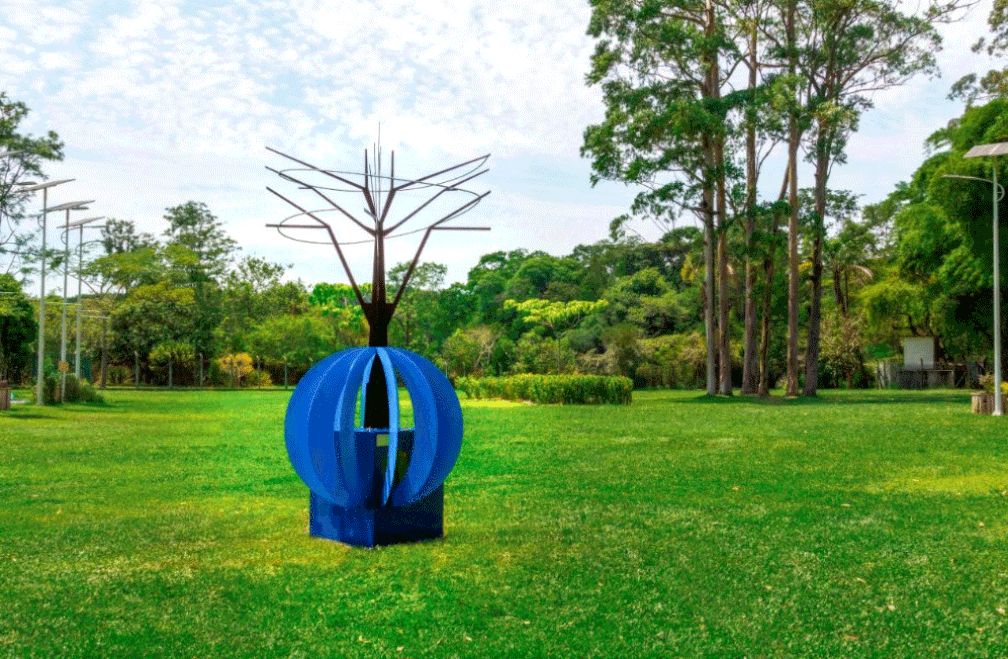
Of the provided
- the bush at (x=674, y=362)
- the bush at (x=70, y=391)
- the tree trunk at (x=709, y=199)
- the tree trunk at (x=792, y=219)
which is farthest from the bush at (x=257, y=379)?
the tree trunk at (x=792, y=219)

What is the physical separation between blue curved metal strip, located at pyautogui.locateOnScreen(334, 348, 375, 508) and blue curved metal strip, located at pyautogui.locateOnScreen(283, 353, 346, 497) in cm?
14

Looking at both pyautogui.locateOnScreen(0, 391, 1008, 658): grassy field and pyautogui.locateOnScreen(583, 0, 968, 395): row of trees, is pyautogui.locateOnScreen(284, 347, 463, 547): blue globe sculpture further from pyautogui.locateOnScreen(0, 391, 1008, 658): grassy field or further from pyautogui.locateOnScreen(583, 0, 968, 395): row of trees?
pyautogui.locateOnScreen(583, 0, 968, 395): row of trees

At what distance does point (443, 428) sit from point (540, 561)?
127cm

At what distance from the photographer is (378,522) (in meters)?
8.09

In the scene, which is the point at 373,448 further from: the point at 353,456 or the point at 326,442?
the point at 326,442

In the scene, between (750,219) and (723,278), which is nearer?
(750,219)

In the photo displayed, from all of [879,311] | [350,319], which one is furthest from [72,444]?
[350,319]

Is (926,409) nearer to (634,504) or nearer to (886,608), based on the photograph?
(634,504)

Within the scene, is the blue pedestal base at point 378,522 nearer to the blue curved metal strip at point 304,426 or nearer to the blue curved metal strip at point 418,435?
the blue curved metal strip at point 418,435

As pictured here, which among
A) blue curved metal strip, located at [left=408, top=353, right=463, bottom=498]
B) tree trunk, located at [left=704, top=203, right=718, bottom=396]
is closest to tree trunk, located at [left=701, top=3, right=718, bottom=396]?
tree trunk, located at [left=704, top=203, right=718, bottom=396]

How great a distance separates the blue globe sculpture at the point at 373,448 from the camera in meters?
7.91

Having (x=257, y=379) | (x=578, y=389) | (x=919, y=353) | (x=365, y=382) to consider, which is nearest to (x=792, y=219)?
(x=578, y=389)

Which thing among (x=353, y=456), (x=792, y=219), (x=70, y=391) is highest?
(x=792, y=219)

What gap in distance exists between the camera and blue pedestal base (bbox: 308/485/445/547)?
26.5 ft
